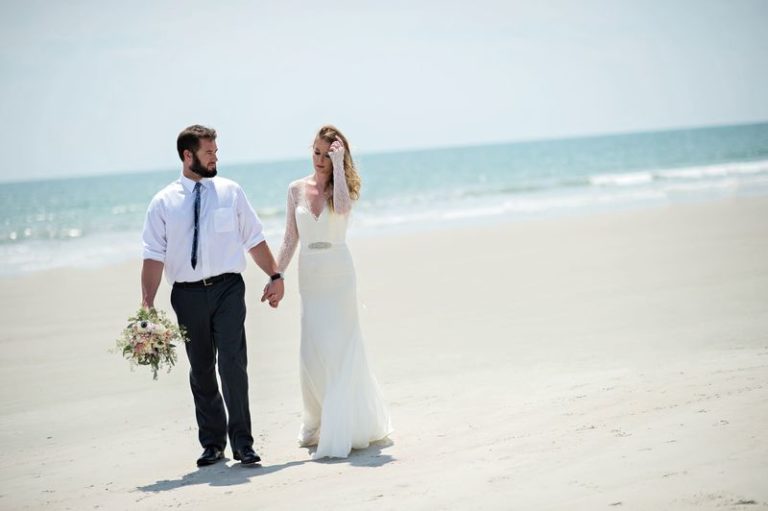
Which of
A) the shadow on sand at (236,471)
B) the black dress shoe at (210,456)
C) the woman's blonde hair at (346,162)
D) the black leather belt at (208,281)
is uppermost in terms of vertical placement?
the woman's blonde hair at (346,162)

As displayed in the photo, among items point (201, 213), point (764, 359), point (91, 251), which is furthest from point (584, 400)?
point (91, 251)

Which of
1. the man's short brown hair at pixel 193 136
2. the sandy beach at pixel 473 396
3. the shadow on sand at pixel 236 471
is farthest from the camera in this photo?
the man's short brown hair at pixel 193 136

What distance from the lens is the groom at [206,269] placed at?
5.22 m

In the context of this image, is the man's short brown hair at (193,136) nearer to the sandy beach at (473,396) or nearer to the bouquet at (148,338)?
the bouquet at (148,338)

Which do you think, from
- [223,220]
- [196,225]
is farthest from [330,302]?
[196,225]

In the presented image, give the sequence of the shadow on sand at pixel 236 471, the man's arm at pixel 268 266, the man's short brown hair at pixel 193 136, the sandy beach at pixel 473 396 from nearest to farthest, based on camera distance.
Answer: the sandy beach at pixel 473 396 < the shadow on sand at pixel 236 471 < the man's short brown hair at pixel 193 136 < the man's arm at pixel 268 266

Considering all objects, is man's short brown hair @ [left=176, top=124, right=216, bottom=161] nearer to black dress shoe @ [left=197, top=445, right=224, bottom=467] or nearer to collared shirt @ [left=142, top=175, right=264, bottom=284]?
collared shirt @ [left=142, top=175, right=264, bottom=284]

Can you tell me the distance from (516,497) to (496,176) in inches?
2051

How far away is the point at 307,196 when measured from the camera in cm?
559

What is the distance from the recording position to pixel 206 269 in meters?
5.20

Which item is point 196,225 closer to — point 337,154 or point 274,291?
point 274,291

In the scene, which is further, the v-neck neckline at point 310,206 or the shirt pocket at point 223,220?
the v-neck neckline at point 310,206

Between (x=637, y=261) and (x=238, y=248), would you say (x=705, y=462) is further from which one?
(x=637, y=261)

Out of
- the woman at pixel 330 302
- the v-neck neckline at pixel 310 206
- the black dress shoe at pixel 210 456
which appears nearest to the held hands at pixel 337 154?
the woman at pixel 330 302
